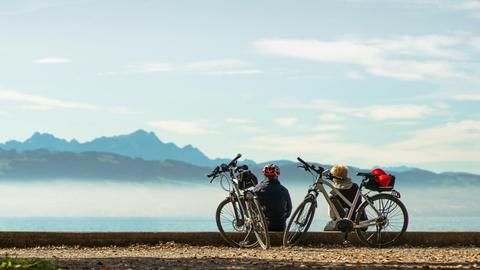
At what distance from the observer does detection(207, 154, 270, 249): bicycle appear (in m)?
9.29

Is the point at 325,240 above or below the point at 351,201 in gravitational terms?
below

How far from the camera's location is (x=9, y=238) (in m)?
10.2

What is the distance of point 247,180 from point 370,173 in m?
2.24

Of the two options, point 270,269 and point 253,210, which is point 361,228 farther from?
point 270,269

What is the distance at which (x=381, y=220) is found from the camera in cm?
908

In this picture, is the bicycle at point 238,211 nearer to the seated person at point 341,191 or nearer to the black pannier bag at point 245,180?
the black pannier bag at point 245,180

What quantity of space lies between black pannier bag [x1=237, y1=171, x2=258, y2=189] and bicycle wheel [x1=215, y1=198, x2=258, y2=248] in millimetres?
363

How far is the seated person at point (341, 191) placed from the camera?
9.24m

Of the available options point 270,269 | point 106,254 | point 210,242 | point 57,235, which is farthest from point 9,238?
point 270,269

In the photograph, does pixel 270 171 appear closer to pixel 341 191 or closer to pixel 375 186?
pixel 341 191

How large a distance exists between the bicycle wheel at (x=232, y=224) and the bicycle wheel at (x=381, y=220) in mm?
2037

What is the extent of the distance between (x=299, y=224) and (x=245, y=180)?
50.4 inches

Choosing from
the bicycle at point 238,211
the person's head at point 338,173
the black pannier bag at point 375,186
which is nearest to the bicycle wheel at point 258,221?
the bicycle at point 238,211

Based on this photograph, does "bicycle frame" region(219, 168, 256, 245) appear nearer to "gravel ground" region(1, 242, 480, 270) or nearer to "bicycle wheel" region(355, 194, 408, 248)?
"gravel ground" region(1, 242, 480, 270)
